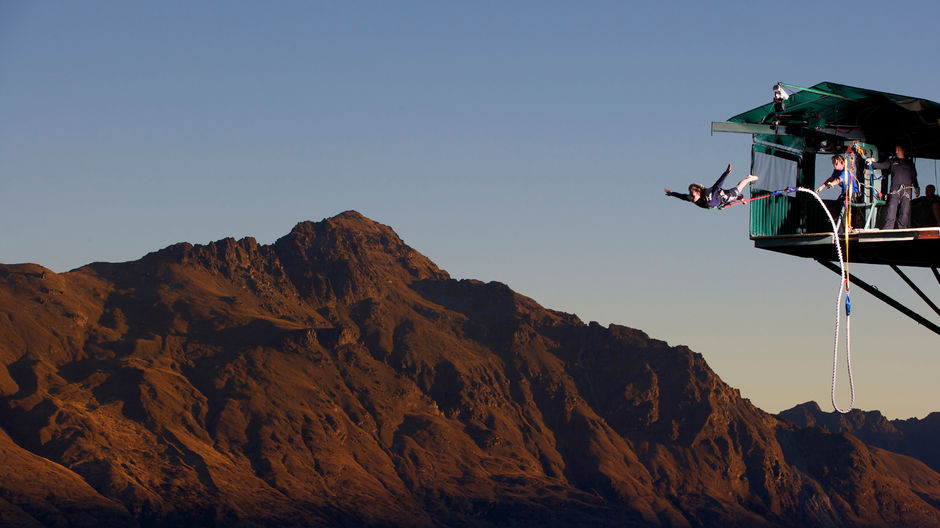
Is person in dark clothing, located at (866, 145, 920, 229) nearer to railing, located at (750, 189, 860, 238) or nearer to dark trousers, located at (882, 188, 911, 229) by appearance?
dark trousers, located at (882, 188, 911, 229)

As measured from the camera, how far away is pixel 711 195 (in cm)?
3847

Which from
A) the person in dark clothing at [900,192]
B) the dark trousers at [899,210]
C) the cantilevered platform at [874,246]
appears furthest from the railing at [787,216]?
the dark trousers at [899,210]

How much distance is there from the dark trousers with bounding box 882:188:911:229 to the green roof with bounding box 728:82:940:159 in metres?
2.60

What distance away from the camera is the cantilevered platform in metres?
38.6

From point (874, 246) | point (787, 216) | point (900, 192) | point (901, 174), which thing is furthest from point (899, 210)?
point (787, 216)

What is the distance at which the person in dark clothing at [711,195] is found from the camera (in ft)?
125

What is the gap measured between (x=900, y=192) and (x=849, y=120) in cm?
441

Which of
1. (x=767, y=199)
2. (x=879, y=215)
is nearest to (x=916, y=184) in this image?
(x=879, y=215)

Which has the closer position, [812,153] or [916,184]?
[916,184]

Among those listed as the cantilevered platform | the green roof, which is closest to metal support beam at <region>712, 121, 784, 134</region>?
the green roof

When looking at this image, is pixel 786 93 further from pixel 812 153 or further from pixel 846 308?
pixel 846 308

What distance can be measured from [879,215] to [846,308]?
6.08 metres

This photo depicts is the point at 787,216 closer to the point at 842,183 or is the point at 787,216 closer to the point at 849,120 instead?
the point at 842,183

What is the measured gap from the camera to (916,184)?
40.6 m
